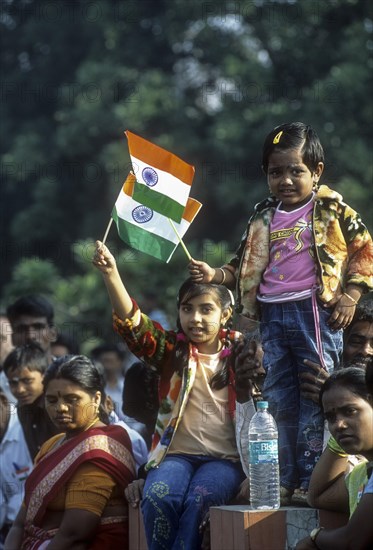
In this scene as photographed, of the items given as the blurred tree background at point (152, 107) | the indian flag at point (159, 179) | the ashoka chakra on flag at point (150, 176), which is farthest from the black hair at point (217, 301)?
the blurred tree background at point (152, 107)

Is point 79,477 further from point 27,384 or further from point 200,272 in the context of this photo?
point 27,384

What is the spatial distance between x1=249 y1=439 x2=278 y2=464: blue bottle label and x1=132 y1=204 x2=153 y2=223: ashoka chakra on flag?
4.40 feet

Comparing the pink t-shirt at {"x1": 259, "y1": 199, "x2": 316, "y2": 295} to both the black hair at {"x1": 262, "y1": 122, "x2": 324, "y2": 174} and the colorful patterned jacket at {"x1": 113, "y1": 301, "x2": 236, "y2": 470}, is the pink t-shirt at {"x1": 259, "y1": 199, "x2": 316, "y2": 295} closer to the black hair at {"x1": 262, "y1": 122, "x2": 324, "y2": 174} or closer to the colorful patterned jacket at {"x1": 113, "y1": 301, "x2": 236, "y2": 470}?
the black hair at {"x1": 262, "y1": 122, "x2": 324, "y2": 174}

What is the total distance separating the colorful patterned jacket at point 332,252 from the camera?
4.87 m

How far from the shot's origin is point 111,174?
24094 mm

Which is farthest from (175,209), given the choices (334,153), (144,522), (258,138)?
(258,138)

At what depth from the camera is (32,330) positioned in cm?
787

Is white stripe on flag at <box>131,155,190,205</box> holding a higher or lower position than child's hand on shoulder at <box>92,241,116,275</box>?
higher

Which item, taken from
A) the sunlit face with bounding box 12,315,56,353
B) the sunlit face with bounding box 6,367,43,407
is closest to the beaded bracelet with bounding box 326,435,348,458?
the sunlit face with bounding box 6,367,43,407

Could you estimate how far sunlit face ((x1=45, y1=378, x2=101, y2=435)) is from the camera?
5625 mm

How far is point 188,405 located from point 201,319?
1.31 ft

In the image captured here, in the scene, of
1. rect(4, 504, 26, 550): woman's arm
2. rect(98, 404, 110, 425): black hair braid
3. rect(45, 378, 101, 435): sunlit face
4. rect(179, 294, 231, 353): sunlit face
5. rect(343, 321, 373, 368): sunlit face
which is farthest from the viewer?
rect(98, 404, 110, 425): black hair braid

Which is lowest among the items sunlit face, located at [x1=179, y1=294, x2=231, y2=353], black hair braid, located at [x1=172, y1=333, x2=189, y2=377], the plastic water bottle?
the plastic water bottle

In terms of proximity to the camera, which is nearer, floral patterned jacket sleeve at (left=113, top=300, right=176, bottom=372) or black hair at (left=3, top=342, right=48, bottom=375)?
floral patterned jacket sleeve at (left=113, top=300, right=176, bottom=372)
